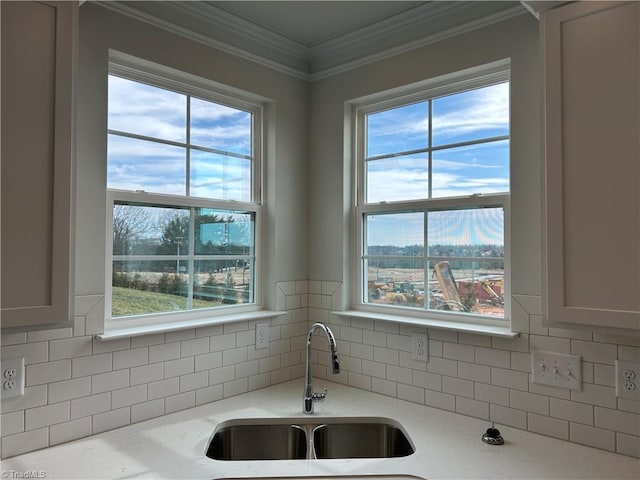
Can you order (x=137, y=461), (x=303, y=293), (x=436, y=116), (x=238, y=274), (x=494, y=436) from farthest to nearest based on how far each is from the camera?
(x=303, y=293)
(x=238, y=274)
(x=436, y=116)
(x=494, y=436)
(x=137, y=461)

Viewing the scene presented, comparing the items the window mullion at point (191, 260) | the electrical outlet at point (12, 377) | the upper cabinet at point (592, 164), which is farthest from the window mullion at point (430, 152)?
Result: the electrical outlet at point (12, 377)

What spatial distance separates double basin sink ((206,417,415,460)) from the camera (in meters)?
1.88

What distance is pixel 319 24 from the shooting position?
2230 mm

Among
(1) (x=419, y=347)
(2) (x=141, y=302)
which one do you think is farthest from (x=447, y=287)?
(2) (x=141, y=302)

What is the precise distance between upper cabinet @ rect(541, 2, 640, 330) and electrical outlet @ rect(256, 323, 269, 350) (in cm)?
135

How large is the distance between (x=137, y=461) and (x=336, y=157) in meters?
1.67

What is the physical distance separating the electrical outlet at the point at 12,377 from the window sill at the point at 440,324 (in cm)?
139

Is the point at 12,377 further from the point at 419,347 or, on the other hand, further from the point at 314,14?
the point at 314,14

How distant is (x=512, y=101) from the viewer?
1829 mm

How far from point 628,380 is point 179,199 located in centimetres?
190

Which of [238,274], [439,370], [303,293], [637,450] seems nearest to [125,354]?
[238,274]

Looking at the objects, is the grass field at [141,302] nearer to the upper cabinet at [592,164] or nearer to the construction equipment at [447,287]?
the construction equipment at [447,287]

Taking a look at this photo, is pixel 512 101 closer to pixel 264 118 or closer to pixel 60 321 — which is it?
pixel 264 118

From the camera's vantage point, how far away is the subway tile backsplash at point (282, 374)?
1.56m
